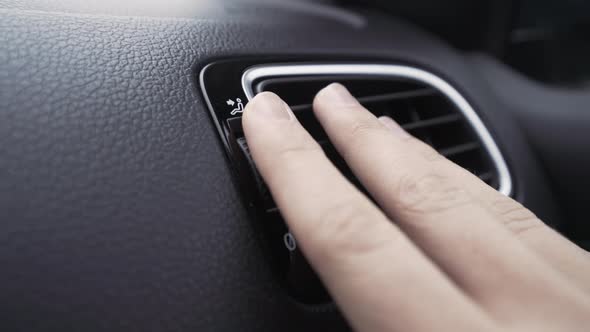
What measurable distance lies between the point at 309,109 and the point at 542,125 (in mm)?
572

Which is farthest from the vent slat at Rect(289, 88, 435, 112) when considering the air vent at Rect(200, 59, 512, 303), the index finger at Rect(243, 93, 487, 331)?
the index finger at Rect(243, 93, 487, 331)

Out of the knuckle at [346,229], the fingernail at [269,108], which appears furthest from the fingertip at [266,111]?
the knuckle at [346,229]

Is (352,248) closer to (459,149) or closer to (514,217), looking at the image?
(514,217)

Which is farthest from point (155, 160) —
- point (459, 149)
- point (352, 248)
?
point (459, 149)

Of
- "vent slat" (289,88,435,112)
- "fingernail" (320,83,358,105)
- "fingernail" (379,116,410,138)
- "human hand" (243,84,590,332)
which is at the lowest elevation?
"human hand" (243,84,590,332)

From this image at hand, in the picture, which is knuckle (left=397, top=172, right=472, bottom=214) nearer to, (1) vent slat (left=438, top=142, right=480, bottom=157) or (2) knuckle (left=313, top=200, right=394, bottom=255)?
(2) knuckle (left=313, top=200, right=394, bottom=255)

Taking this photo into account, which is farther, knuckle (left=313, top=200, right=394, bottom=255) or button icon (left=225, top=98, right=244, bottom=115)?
button icon (left=225, top=98, right=244, bottom=115)

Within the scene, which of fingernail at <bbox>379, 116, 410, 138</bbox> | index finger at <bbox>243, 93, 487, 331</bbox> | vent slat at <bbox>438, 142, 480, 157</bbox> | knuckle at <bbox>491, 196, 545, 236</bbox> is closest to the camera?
index finger at <bbox>243, 93, 487, 331</bbox>

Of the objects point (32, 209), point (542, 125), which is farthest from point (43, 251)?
point (542, 125)

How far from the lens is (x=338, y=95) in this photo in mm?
534

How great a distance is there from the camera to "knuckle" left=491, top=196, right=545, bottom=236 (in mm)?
442

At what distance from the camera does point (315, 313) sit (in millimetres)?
462

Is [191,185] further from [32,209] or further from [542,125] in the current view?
[542,125]

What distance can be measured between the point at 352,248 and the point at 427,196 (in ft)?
0.35
